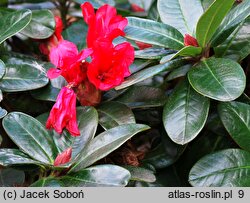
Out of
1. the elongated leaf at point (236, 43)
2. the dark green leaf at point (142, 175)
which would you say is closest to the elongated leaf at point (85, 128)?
the dark green leaf at point (142, 175)

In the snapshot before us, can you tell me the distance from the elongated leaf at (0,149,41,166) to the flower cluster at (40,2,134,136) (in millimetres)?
88

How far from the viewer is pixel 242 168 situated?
95 centimetres

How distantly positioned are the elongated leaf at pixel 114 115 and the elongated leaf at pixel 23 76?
0.49 ft

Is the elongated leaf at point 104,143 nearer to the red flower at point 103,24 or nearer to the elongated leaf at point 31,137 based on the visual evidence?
the elongated leaf at point 31,137

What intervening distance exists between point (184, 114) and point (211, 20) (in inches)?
7.5

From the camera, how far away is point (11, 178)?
1146mm

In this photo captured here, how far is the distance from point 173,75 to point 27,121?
1.06 feet

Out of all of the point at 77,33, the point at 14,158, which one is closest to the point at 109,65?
the point at 14,158

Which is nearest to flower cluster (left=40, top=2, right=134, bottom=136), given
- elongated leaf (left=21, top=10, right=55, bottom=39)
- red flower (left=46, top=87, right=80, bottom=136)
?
red flower (left=46, top=87, right=80, bottom=136)

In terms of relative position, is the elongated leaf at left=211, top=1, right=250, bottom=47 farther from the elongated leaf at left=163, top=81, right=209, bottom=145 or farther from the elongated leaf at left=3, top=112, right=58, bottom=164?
the elongated leaf at left=3, top=112, right=58, bottom=164

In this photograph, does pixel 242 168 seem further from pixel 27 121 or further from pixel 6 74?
pixel 6 74

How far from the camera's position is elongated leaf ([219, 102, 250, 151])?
99cm

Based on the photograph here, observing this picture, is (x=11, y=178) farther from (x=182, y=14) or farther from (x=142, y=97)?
(x=182, y=14)

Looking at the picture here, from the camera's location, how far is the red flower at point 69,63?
3.25 ft
